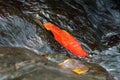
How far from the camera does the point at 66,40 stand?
581 cm

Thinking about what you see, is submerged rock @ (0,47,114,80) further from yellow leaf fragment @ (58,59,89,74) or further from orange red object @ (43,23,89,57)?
orange red object @ (43,23,89,57)

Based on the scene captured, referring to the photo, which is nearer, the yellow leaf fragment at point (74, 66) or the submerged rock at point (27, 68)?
the submerged rock at point (27, 68)

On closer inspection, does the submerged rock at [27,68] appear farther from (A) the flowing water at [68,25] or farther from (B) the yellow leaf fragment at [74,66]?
(A) the flowing water at [68,25]

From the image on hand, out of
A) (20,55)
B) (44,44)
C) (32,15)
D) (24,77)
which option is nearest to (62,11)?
(32,15)

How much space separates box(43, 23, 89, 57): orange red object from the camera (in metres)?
5.70

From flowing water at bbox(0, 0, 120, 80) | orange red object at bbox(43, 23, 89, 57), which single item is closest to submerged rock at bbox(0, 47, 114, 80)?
flowing water at bbox(0, 0, 120, 80)

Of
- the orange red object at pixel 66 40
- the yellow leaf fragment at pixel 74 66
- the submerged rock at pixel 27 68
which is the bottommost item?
the submerged rock at pixel 27 68

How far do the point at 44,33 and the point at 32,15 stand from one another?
2.09ft

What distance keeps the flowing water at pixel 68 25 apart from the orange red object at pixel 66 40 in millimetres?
130

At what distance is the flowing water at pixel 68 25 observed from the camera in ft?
17.8

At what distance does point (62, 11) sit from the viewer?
6.84 meters

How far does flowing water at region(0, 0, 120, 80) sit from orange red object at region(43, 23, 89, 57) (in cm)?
13

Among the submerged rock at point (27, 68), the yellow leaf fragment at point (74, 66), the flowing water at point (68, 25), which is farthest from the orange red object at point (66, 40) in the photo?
the submerged rock at point (27, 68)

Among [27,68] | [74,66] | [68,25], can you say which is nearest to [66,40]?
[68,25]
